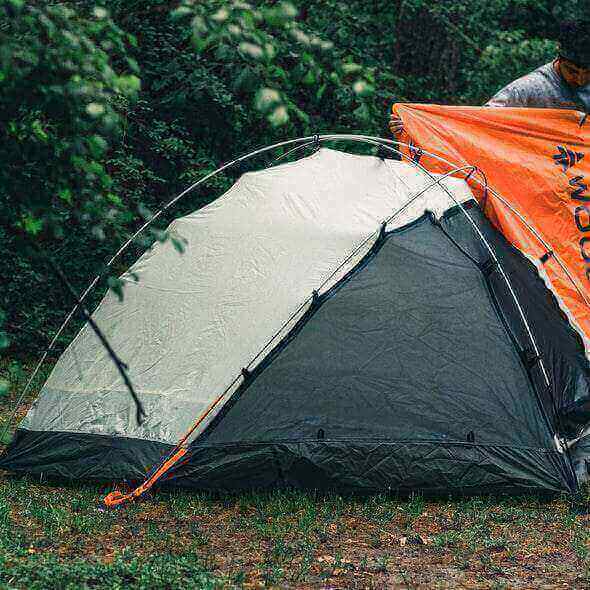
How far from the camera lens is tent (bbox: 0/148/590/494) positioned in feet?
16.6

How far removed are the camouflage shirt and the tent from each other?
149 cm

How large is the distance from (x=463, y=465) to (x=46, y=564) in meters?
2.30

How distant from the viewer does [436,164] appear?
6.05 meters

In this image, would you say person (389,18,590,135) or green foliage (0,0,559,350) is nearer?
green foliage (0,0,559,350)

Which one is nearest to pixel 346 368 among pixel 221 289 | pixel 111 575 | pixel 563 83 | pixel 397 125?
pixel 221 289

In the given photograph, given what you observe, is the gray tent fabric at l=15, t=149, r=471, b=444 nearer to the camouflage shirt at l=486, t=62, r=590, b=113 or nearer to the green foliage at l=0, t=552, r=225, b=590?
the green foliage at l=0, t=552, r=225, b=590

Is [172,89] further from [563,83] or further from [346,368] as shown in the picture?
[346,368]

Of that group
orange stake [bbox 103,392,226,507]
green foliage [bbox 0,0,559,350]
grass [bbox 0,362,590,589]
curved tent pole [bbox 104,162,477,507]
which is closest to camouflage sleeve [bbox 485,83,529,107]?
green foliage [bbox 0,0,559,350]

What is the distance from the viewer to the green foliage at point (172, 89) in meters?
3.05

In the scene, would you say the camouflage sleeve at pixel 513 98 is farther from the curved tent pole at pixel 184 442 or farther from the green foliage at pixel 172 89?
the curved tent pole at pixel 184 442

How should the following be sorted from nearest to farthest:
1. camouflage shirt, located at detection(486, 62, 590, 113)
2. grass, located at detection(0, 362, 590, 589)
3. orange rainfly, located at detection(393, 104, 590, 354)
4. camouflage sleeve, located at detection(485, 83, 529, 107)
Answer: grass, located at detection(0, 362, 590, 589)
orange rainfly, located at detection(393, 104, 590, 354)
camouflage shirt, located at detection(486, 62, 590, 113)
camouflage sleeve, located at detection(485, 83, 529, 107)

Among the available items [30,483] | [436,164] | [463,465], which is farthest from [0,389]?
[436,164]

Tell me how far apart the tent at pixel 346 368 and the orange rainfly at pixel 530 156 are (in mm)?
671

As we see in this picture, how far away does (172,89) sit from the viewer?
1060 centimetres
